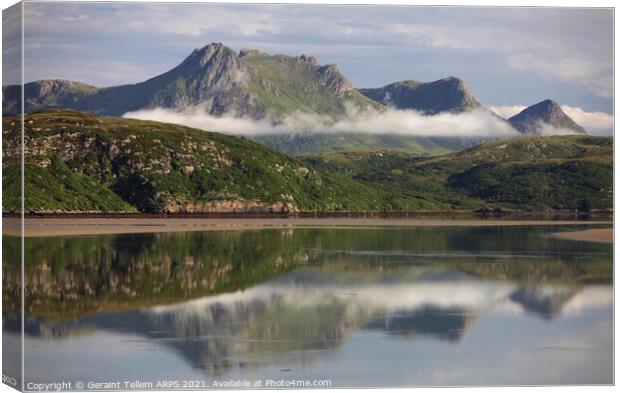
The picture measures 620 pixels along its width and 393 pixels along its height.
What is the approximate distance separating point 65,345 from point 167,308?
863cm

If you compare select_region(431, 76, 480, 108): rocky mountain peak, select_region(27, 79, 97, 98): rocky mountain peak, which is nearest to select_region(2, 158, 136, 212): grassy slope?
select_region(27, 79, 97, 98): rocky mountain peak

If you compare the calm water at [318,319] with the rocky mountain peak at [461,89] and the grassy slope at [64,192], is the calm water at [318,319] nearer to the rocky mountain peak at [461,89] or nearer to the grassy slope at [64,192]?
the rocky mountain peak at [461,89]

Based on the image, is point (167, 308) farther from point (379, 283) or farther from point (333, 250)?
point (333, 250)

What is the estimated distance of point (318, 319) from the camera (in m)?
36.9

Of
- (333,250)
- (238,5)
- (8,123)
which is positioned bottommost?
(333,250)

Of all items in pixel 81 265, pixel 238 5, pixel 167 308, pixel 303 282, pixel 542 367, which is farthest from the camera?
pixel 81 265

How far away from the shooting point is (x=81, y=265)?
2179 inches

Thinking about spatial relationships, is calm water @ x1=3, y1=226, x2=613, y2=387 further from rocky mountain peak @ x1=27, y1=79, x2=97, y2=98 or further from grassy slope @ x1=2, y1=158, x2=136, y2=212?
grassy slope @ x1=2, y1=158, x2=136, y2=212

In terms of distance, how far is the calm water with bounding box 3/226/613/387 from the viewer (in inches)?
1134

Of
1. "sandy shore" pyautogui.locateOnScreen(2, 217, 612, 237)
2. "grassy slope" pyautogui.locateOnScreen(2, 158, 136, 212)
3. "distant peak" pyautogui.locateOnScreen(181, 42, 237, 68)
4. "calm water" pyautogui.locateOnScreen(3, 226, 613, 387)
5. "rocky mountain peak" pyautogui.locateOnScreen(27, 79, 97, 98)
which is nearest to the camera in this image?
"calm water" pyautogui.locateOnScreen(3, 226, 613, 387)

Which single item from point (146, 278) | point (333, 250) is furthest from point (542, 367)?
point (333, 250)

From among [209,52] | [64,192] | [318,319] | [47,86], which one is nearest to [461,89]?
[209,52]

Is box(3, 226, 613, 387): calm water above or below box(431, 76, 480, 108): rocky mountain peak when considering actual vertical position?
below

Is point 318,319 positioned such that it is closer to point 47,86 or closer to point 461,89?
point 47,86
